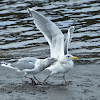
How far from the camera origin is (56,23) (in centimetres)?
1706

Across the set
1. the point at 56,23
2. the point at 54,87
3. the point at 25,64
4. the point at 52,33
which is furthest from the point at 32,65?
the point at 56,23

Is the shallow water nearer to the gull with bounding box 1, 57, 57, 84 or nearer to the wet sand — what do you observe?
the wet sand

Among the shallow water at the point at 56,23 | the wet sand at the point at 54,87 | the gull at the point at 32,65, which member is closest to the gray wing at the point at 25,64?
the gull at the point at 32,65

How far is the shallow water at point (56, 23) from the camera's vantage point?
13.8 metres

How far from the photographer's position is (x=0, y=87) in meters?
8.55

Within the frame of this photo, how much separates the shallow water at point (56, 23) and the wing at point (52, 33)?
2130mm

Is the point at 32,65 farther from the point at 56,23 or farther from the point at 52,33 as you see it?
the point at 56,23

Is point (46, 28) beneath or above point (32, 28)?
above

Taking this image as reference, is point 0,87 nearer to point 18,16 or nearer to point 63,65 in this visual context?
point 63,65

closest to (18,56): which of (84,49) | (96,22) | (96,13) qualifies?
(84,49)

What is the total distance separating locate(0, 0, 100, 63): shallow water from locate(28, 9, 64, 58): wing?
6.99 feet

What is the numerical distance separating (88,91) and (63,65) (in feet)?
3.42

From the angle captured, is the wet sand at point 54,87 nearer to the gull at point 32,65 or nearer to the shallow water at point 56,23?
the gull at point 32,65

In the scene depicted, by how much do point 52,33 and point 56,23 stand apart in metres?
6.99
